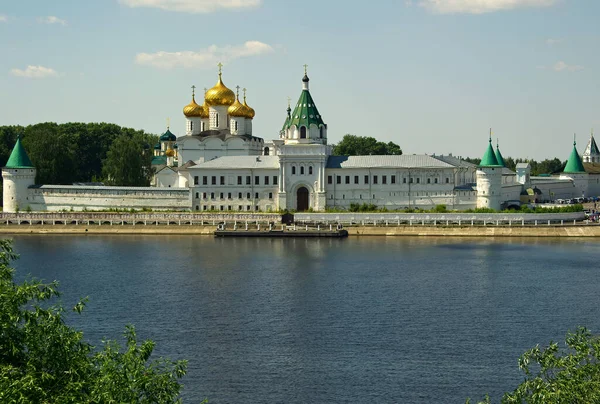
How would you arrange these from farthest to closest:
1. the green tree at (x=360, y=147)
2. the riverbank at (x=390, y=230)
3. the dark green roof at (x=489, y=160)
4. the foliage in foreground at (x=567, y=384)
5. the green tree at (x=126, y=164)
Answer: the green tree at (x=360, y=147) < the green tree at (x=126, y=164) < the dark green roof at (x=489, y=160) < the riverbank at (x=390, y=230) < the foliage in foreground at (x=567, y=384)

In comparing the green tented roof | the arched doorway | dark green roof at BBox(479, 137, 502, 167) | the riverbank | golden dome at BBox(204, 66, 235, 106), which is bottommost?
the riverbank

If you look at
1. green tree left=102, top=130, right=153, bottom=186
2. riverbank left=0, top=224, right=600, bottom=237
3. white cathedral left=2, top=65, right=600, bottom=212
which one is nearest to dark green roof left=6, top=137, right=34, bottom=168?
white cathedral left=2, top=65, right=600, bottom=212

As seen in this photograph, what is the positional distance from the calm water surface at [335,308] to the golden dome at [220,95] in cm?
1804

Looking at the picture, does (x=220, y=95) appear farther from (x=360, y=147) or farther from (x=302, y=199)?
(x=360, y=147)

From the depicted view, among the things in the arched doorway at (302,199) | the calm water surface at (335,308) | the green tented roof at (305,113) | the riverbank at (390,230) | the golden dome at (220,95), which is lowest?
the calm water surface at (335,308)

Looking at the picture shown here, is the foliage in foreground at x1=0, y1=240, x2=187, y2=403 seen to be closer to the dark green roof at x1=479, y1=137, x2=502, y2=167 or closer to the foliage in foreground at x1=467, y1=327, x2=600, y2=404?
the foliage in foreground at x1=467, y1=327, x2=600, y2=404

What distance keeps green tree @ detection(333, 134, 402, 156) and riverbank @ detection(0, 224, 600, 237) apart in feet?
107

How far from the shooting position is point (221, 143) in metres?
57.9

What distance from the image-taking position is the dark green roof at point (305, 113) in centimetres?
5169

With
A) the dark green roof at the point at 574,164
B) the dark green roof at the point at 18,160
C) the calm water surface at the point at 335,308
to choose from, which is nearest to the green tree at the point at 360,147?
the dark green roof at the point at 574,164

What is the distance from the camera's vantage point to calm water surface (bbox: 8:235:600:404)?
19.5 metres

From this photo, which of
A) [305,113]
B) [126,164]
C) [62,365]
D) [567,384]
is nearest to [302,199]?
[305,113]

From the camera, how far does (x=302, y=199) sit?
51.5 meters

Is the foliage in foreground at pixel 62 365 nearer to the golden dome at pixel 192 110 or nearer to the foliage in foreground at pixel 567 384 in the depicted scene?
the foliage in foreground at pixel 567 384
